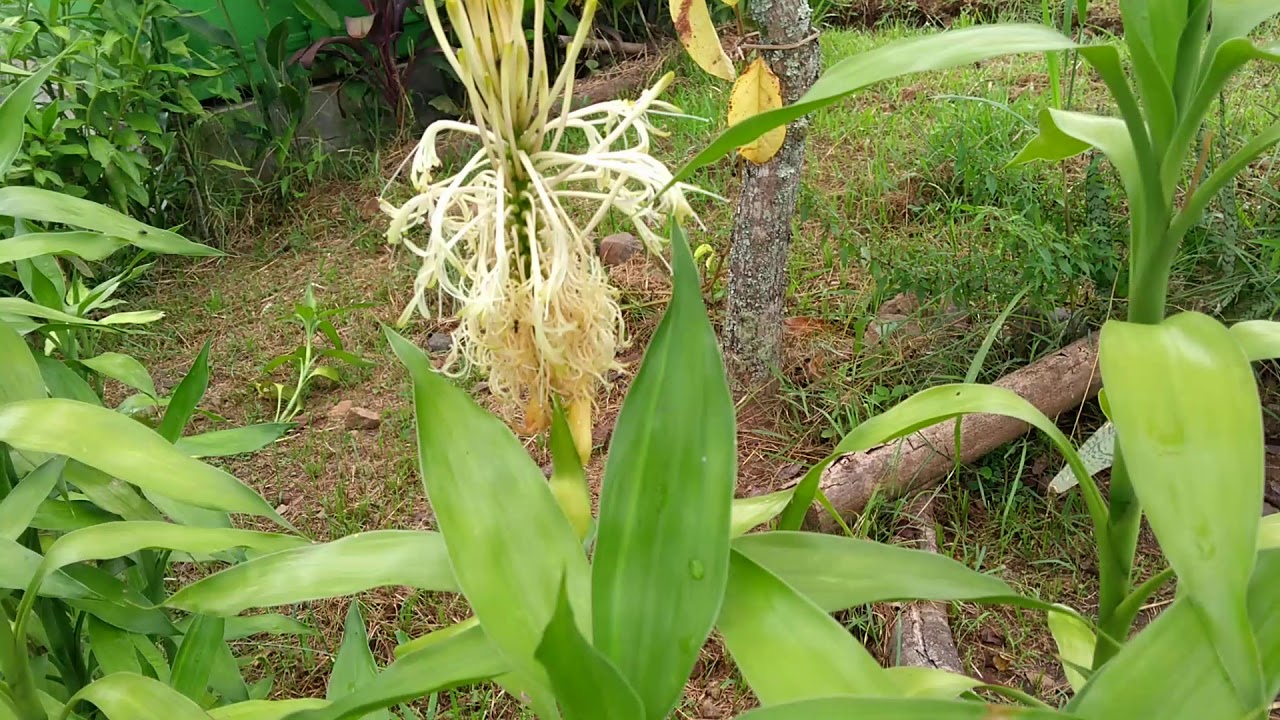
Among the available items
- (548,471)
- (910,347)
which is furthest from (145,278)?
(910,347)

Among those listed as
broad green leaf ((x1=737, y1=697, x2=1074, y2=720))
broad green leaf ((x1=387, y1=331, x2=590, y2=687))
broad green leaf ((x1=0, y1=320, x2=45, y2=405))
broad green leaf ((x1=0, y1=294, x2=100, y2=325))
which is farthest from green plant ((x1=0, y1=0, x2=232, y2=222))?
broad green leaf ((x1=737, y1=697, x2=1074, y2=720))

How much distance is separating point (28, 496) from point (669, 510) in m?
0.59

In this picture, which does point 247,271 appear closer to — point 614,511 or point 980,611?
point 980,611

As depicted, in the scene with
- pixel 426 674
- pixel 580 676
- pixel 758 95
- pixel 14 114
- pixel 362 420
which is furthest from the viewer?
pixel 362 420

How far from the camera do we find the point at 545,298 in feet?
1.80

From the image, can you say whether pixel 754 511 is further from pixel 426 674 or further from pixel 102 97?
pixel 102 97

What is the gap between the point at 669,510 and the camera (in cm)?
44

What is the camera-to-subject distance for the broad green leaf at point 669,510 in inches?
16.7

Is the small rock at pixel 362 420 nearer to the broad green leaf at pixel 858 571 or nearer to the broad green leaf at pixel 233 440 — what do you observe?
the broad green leaf at pixel 233 440

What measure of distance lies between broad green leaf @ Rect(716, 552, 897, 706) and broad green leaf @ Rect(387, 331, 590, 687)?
0.29ft

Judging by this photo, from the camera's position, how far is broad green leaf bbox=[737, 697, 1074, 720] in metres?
0.40

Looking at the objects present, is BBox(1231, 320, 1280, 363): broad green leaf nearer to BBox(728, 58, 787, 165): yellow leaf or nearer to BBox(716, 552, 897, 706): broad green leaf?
BBox(716, 552, 897, 706): broad green leaf

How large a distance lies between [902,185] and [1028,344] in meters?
0.64

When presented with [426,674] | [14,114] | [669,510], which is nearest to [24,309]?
[14,114]
